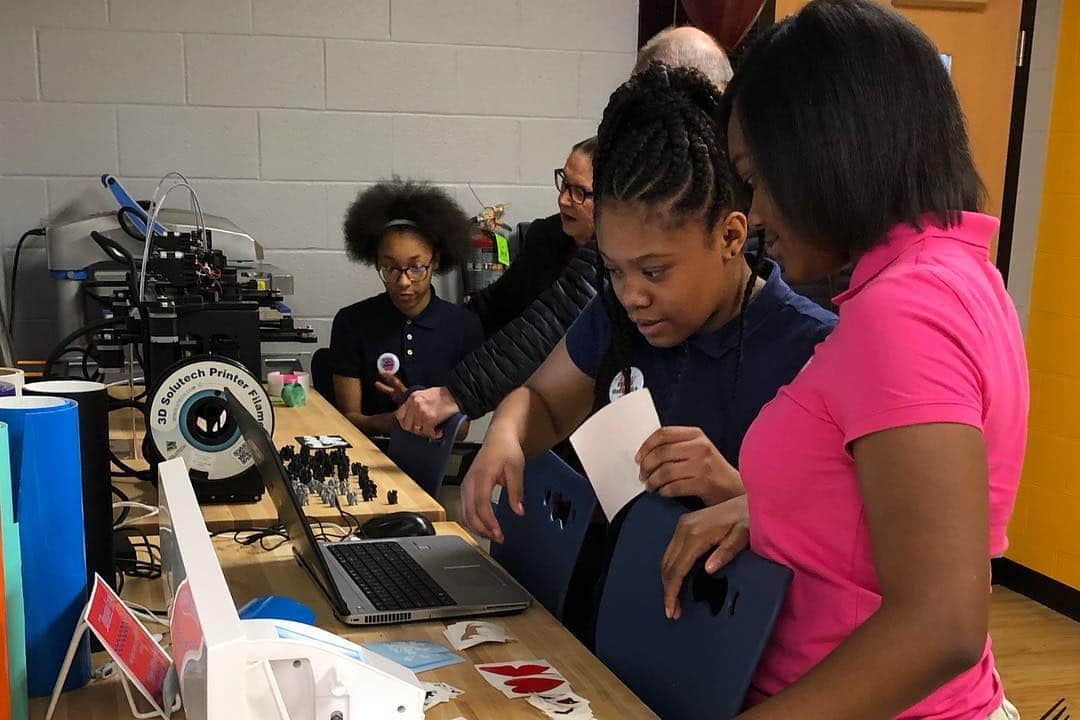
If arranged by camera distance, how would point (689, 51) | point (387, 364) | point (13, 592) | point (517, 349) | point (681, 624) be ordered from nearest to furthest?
point (13, 592), point (681, 624), point (689, 51), point (517, 349), point (387, 364)

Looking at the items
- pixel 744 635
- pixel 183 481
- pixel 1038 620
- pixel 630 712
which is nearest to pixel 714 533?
pixel 744 635

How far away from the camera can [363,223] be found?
369 centimetres

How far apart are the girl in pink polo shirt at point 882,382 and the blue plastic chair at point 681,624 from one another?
61 mm

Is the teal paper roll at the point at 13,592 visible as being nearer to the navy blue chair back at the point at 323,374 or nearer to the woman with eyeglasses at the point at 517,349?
the woman with eyeglasses at the point at 517,349

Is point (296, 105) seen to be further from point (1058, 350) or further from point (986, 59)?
point (1058, 350)

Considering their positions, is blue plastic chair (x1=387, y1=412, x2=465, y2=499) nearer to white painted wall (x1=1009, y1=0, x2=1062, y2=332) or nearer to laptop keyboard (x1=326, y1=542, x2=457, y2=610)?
laptop keyboard (x1=326, y1=542, x2=457, y2=610)

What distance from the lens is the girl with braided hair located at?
1.49 metres

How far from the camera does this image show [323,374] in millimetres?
3748

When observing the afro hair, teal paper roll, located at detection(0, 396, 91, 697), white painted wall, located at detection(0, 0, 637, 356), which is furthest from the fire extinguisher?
teal paper roll, located at detection(0, 396, 91, 697)

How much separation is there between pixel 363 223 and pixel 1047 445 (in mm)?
2501

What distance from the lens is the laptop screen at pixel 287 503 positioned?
4.71 ft

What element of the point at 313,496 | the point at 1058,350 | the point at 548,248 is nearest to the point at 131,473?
the point at 313,496

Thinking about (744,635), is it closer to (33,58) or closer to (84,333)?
(84,333)

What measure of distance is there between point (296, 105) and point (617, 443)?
9.77ft
